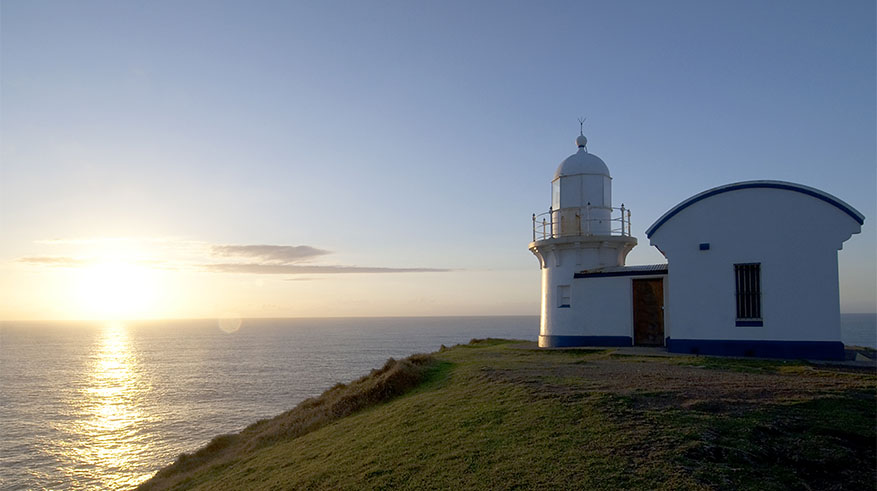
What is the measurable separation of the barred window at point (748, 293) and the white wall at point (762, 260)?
0.16 m

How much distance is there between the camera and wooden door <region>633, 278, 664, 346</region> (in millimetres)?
21891

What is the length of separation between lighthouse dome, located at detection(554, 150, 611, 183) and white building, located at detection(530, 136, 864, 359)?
2.14 metres

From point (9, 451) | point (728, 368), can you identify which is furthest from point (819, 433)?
point (9, 451)

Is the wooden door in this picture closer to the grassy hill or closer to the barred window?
the barred window

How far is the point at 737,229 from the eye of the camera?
18703mm

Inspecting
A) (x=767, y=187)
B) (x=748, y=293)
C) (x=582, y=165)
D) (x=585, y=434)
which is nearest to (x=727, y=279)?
(x=748, y=293)

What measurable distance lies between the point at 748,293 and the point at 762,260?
44.1 inches

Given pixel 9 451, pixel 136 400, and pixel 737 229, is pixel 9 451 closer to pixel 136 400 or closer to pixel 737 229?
pixel 136 400

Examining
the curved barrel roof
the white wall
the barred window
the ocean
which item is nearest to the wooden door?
the white wall

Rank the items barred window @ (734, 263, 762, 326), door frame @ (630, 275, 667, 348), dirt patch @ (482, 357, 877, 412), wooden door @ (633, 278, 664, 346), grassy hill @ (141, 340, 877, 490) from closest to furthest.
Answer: grassy hill @ (141, 340, 877, 490), dirt patch @ (482, 357, 877, 412), barred window @ (734, 263, 762, 326), door frame @ (630, 275, 667, 348), wooden door @ (633, 278, 664, 346)

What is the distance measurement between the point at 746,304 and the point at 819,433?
1114 centimetres

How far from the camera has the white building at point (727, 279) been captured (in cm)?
1753

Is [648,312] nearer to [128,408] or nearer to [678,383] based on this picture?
[678,383]

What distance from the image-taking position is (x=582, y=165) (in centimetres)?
2439
